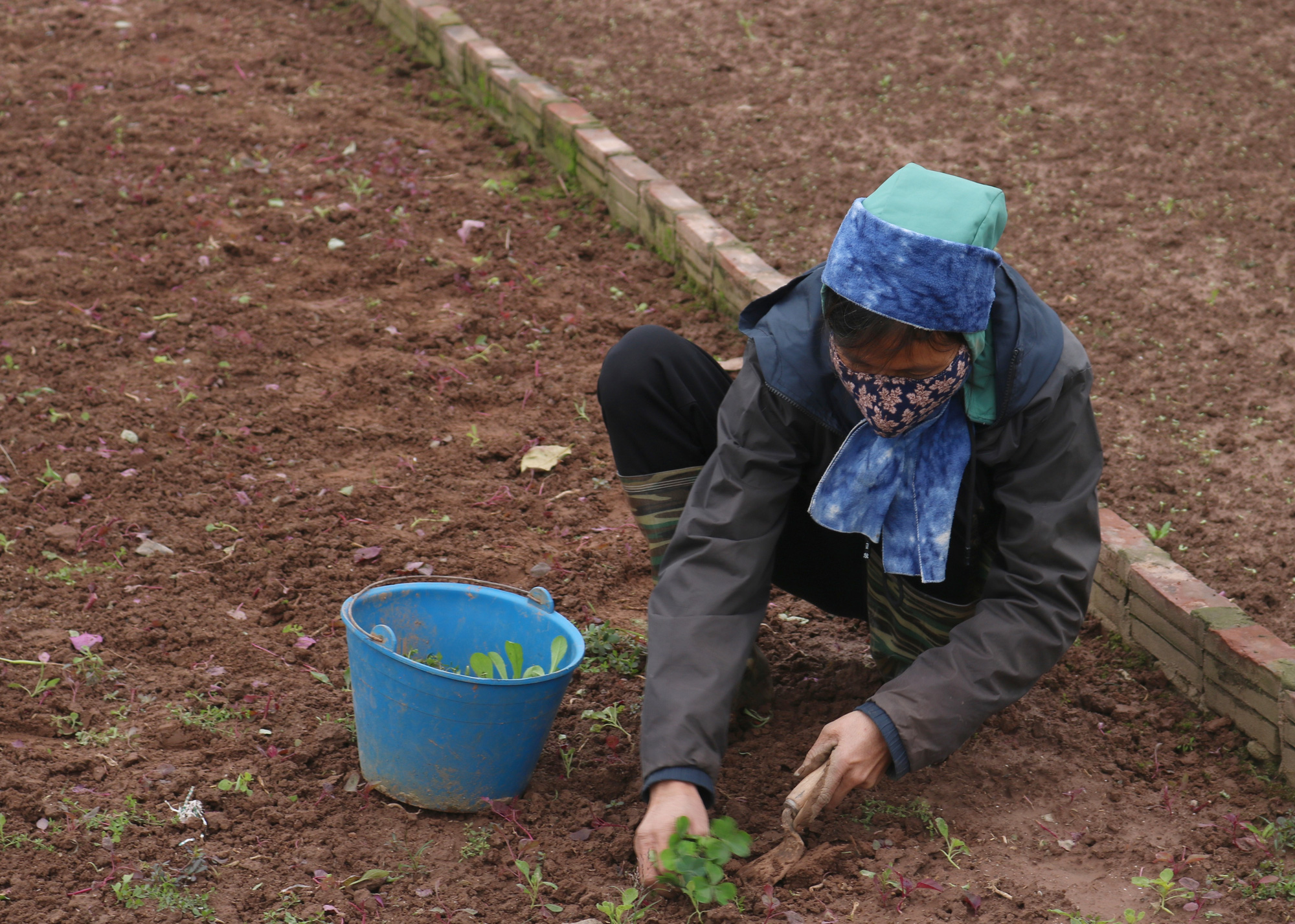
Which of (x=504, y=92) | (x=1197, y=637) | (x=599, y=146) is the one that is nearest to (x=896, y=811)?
(x=1197, y=637)

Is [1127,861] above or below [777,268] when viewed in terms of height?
below

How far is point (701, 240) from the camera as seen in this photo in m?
4.17

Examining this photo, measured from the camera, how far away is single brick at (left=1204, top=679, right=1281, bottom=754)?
2.42 meters

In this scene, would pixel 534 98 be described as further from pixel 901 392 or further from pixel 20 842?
pixel 20 842

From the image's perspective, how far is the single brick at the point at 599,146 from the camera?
4730mm

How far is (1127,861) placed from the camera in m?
2.21

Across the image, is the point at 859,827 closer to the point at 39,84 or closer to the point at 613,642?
the point at 613,642

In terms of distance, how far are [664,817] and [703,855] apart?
0.09 meters

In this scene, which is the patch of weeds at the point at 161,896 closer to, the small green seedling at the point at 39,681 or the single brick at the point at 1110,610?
the small green seedling at the point at 39,681

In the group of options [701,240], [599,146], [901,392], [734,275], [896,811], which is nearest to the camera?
[901,392]

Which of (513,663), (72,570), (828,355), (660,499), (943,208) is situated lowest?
(72,570)

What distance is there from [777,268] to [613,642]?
1.83m

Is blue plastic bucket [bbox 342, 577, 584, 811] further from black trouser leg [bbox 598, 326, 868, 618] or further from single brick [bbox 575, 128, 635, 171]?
single brick [bbox 575, 128, 635, 171]

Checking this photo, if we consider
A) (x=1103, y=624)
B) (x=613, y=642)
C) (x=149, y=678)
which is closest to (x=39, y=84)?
(x=149, y=678)
